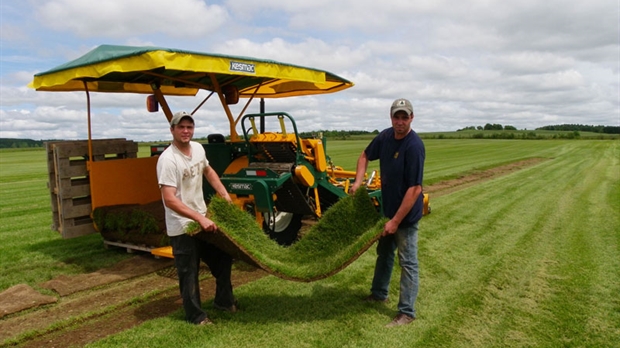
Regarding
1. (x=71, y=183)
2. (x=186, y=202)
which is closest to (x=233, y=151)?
(x=71, y=183)

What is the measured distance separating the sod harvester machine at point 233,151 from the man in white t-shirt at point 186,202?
1308 millimetres

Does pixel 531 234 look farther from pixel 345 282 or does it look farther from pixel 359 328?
pixel 359 328

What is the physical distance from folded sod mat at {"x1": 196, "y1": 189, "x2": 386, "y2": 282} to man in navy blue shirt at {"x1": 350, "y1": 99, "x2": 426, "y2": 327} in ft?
0.72

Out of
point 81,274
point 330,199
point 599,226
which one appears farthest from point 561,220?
point 81,274

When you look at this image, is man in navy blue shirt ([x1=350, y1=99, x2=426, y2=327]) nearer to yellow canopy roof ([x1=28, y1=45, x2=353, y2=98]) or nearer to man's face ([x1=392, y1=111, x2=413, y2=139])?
man's face ([x1=392, y1=111, x2=413, y2=139])

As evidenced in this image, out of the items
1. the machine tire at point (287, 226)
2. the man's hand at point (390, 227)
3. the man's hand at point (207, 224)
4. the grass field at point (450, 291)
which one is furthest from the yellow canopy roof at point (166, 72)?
the man's hand at point (390, 227)

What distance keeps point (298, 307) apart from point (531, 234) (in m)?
5.08

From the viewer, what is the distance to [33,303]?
518 centimetres

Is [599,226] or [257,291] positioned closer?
[257,291]

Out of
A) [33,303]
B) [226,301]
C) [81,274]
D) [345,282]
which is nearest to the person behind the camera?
[226,301]

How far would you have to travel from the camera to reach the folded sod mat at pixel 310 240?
181 inches

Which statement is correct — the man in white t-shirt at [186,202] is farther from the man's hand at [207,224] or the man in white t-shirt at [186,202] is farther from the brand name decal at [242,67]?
the brand name decal at [242,67]

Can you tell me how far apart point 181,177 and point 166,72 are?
3.32 m

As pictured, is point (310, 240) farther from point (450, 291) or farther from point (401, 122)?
point (401, 122)
